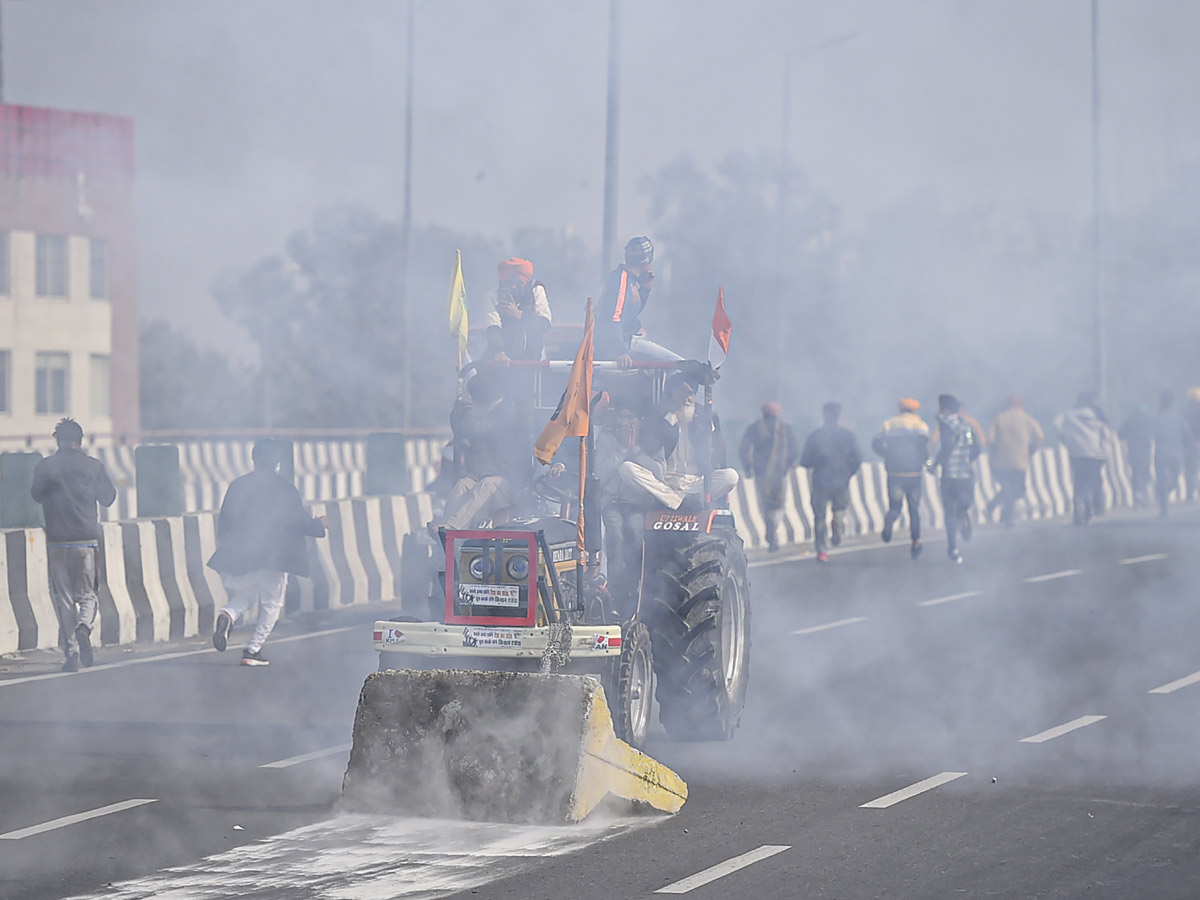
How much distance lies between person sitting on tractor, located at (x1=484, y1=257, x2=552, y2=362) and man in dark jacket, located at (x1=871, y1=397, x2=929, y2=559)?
31.2 feet

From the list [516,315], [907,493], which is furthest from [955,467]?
[516,315]

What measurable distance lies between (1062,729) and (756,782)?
2.08 meters

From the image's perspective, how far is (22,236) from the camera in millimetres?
5988

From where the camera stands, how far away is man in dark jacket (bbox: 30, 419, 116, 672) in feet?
39.1

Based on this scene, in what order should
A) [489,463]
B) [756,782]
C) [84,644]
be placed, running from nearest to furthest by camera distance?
[756,782], [489,463], [84,644]

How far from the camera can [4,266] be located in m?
6.47

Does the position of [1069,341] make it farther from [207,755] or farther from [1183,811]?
[207,755]

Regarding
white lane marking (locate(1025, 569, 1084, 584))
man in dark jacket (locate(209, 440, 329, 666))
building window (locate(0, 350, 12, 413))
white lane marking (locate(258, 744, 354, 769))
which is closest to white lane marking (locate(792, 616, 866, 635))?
white lane marking (locate(1025, 569, 1084, 584))

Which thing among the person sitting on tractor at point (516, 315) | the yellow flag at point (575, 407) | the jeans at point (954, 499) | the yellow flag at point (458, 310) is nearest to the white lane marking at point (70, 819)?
the yellow flag at point (575, 407)

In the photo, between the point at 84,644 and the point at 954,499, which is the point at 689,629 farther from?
the point at 954,499

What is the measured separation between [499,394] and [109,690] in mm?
3767

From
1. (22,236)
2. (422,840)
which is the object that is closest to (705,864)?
(422,840)

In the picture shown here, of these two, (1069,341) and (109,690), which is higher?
(1069,341)

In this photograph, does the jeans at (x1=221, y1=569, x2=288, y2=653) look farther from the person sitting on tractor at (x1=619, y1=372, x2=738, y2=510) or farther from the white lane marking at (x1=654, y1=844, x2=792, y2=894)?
the white lane marking at (x1=654, y1=844, x2=792, y2=894)
